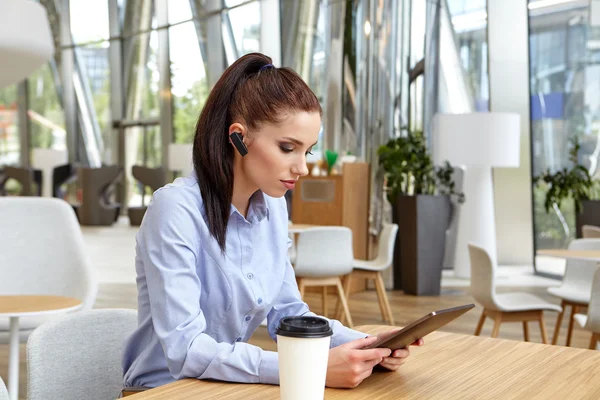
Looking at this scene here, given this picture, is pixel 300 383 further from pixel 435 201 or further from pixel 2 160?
pixel 2 160

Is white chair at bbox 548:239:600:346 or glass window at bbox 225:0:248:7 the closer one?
white chair at bbox 548:239:600:346

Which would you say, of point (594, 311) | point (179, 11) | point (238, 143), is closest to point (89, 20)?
point (179, 11)

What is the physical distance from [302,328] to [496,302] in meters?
3.25

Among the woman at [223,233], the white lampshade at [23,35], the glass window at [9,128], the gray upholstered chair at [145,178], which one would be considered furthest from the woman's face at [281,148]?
the glass window at [9,128]

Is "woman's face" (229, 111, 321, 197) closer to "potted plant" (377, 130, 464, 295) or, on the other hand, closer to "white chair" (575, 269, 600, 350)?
"white chair" (575, 269, 600, 350)

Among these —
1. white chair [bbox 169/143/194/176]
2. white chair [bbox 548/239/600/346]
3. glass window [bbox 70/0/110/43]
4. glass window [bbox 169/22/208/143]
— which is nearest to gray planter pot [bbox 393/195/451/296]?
white chair [bbox 548/239/600/346]

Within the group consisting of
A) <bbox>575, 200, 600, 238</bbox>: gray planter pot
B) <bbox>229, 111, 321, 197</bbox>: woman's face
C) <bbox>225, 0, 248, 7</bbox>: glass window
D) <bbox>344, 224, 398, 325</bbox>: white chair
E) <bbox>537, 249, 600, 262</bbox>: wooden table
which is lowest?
<bbox>344, 224, 398, 325</bbox>: white chair

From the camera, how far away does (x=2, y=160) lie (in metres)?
18.4

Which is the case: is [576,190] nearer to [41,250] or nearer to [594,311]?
[594,311]

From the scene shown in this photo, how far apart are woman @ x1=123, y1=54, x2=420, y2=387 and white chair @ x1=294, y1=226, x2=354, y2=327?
3.68 m

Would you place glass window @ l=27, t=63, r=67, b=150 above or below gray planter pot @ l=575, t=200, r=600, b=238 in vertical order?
above

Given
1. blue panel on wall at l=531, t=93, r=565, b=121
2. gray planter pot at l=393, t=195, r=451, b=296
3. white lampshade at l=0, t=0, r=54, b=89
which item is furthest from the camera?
blue panel on wall at l=531, t=93, r=565, b=121

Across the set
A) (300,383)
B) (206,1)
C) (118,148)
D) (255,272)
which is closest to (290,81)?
(255,272)

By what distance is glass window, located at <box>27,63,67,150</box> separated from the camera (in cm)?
1738
